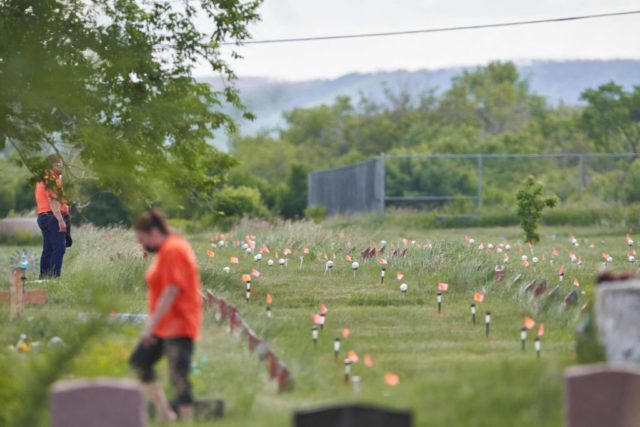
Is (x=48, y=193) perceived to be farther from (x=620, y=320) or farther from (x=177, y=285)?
(x=620, y=320)

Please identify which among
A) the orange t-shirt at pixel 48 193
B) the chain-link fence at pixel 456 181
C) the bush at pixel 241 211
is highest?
the chain-link fence at pixel 456 181

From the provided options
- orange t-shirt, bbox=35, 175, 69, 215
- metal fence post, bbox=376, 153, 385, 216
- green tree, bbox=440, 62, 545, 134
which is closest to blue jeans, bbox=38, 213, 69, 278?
orange t-shirt, bbox=35, 175, 69, 215

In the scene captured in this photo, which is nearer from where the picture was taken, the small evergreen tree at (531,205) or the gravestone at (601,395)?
the gravestone at (601,395)

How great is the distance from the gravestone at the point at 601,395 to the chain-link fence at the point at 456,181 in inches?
1274

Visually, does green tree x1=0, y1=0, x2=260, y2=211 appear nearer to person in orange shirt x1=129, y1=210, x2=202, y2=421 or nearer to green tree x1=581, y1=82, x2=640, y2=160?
person in orange shirt x1=129, y1=210, x2=202, y2=421

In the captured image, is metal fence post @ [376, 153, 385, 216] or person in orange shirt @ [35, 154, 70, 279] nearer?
person in orange shirt @ [35, 154, 70, 279]

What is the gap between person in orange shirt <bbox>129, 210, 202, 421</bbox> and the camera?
420 inches

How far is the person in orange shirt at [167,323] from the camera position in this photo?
35.0 feet

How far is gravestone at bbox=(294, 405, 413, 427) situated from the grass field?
0.75m

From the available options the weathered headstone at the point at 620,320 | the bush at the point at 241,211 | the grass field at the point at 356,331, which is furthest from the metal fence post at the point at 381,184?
the weathered headstone at the point at 620,320

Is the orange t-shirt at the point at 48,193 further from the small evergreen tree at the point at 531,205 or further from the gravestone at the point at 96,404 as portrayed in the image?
the small evergreen tree at the point at 531,205

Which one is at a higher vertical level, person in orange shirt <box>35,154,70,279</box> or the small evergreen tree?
the small evergreen tree

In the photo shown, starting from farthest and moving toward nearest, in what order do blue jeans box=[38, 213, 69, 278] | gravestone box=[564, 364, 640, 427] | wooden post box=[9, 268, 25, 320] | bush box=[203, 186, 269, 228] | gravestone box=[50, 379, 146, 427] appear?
bush box=[203, 186, 269, 228] < blue jeans box=[38, 213, 69, 278] < wooden post box=[9, 268, 25, 320] < gravestone box=[564, 364, 640, 427] < gravestone box=[50, 379, 146, 427]

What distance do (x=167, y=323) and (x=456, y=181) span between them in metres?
48.0
